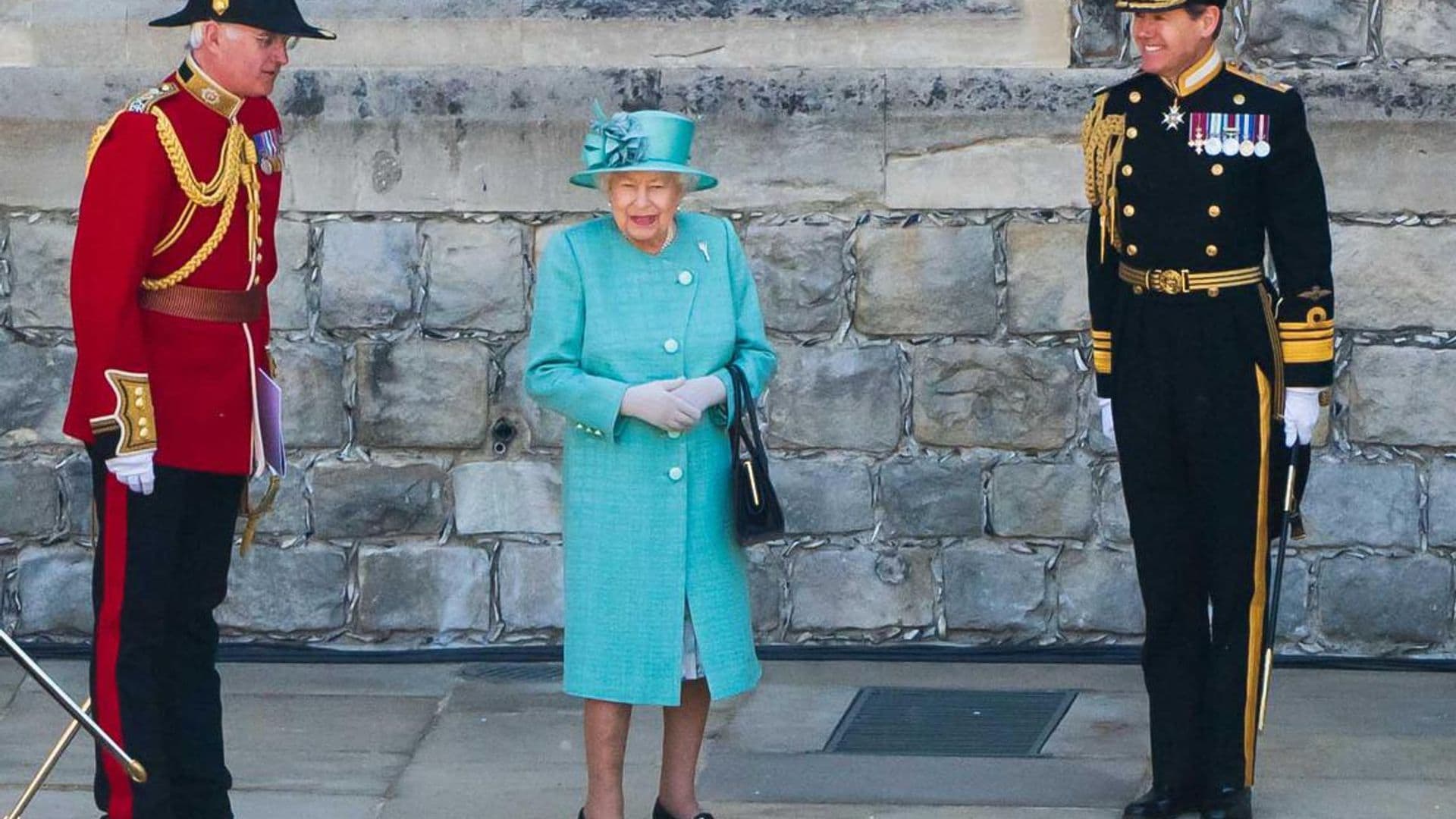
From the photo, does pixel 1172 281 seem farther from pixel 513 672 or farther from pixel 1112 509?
pixel 513 672

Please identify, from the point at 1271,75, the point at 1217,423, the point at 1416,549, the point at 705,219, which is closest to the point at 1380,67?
the point at 1271,75

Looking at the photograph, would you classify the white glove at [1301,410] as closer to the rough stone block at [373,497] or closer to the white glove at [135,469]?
the white glove at [135,469]

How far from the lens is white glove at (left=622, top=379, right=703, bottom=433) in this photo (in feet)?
14.9

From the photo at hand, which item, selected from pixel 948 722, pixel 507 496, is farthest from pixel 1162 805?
pixel 507 496

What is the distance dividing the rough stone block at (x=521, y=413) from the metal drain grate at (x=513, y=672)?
0.59 m

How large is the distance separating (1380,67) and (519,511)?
2.56 m

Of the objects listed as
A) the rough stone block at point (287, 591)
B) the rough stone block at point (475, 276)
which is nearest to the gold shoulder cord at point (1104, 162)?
the rough stone block at point (475, 276)

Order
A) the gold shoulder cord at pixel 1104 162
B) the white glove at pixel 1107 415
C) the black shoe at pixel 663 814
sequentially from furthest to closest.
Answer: the white glove at pixel 1107 415, the gold shoulder cord at pixel 1104 162, the black shoe at pixel 663 814

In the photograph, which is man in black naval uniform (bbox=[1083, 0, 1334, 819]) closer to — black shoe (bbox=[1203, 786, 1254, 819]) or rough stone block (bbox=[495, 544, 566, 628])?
black shoe (bbox=[1203, 786, 1254, 819])

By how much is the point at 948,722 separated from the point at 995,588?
61 cm

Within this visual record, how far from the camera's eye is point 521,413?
645cm

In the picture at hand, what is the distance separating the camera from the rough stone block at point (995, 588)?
641 cm

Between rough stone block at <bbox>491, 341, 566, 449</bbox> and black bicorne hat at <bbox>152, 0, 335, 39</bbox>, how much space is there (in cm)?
187

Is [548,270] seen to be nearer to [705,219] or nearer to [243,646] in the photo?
[705,219]
